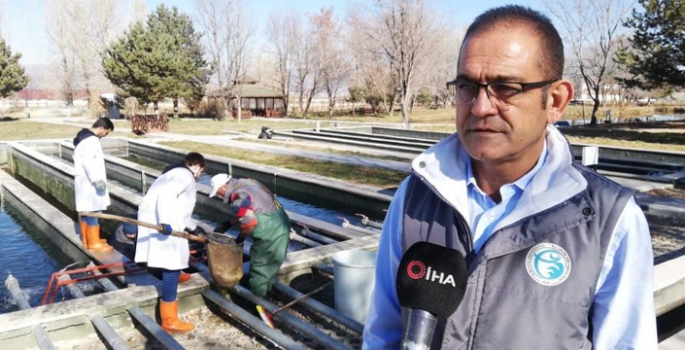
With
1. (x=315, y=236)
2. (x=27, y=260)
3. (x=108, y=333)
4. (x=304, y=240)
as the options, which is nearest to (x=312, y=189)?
(x=315, y=236)

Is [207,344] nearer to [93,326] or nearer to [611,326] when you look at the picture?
[93,326]

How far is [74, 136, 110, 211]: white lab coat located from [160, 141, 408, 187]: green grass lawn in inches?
252

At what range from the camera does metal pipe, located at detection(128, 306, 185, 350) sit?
4609 mm

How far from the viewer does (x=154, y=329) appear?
4.93 m

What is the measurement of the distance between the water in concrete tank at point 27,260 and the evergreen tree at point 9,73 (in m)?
36.5

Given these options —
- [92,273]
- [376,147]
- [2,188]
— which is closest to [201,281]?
[92,273]

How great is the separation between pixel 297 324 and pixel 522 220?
380cm

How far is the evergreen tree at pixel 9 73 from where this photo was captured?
41.6 m

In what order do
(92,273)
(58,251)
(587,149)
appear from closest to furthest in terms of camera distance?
(92,273)
(58,251)
(587,149)

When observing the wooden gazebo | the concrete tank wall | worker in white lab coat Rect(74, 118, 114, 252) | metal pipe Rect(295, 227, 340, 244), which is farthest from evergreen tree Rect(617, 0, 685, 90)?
the wooden gazebo

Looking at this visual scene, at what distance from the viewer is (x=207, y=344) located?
502 centimetres

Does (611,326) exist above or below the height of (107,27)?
below

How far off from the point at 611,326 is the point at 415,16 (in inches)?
1079

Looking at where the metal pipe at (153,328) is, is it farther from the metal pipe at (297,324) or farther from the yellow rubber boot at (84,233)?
the yellow rubber boot at (84,233)
